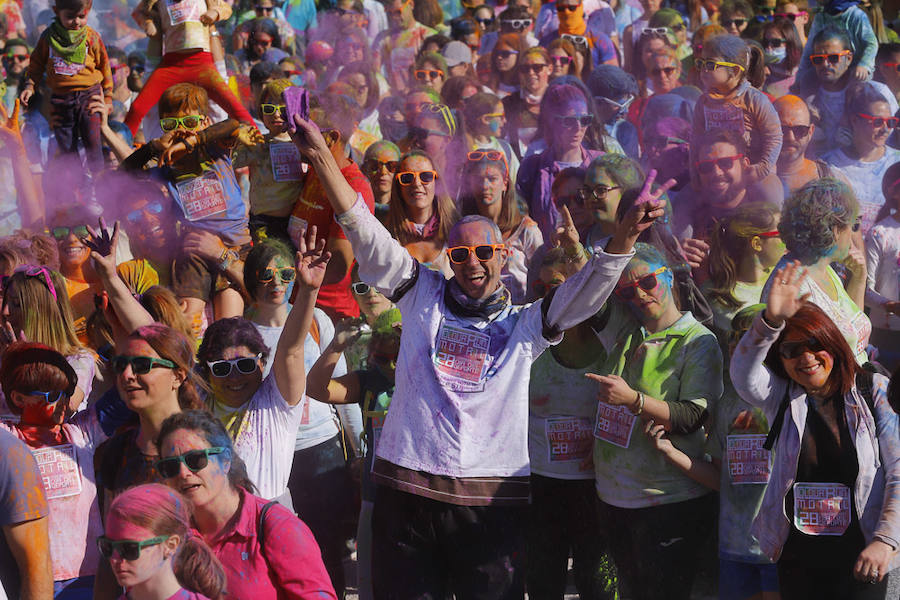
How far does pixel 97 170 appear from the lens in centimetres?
708

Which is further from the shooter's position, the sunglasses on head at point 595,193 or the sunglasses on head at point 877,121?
the sunglasses on head at point 877,121

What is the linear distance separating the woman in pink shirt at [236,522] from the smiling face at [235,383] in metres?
0.73

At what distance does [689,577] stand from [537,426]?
797 mm

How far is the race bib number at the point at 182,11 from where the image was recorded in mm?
7270

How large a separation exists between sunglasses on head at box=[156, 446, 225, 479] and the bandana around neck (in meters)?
1.05

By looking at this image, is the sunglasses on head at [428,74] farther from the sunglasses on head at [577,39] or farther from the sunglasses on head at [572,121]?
the sunglasses on head at [572,121]

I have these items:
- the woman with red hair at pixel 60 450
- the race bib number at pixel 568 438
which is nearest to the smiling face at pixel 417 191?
the race bib number at pixel 568 438

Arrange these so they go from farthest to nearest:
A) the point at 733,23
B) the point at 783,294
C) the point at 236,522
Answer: the point at 733,23 < the point at 783,294 < the point at 236,522

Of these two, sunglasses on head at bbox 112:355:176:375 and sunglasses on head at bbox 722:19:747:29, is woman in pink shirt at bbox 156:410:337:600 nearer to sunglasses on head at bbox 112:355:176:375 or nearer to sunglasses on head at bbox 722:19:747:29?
sunglasses on head at bbox 112:355:176:375

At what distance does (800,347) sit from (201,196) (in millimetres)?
3171

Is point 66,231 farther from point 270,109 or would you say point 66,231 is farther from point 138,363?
point 138,363

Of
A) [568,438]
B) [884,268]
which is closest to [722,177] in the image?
[884,268]

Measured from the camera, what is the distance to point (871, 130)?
688cm

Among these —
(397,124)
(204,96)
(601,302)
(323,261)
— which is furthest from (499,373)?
(397,124)
